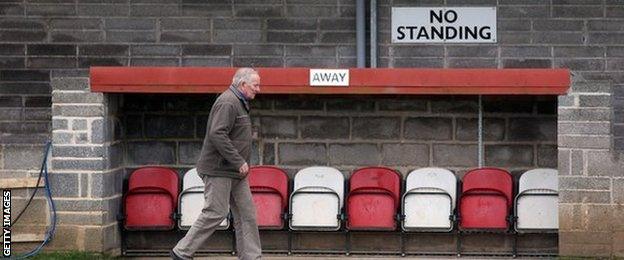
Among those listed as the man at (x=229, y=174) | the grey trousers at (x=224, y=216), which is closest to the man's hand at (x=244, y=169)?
the man at (x=229, y=174)

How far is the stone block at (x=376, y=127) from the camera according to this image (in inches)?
492

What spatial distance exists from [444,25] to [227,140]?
3.71m

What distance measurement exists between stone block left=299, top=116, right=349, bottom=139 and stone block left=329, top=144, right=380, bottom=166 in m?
0.11

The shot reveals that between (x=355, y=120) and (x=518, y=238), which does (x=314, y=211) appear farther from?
(x=518, y=238)

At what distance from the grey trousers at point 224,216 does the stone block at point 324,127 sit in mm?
2461

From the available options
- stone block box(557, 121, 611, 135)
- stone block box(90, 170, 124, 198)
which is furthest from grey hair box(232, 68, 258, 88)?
stone block box(557, 121, 611, 135)

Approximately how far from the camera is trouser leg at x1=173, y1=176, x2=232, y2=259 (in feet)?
32.8

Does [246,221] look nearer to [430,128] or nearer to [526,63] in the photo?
[430,128]

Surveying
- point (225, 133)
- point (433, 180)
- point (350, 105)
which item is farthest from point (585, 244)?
point (225, 133)

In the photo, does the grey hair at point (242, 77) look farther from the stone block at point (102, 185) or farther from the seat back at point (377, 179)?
the seat back at point (377, 179)

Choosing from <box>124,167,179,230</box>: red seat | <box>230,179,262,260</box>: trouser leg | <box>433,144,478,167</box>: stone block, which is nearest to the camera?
<box>230,179,262,260</box>: trouser leg

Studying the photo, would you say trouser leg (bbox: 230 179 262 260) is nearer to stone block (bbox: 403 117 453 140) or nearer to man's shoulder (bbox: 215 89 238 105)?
man's shoulder (bbox: 215 89 238 105)

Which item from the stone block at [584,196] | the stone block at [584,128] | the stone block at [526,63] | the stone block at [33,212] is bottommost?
the stone block at [33,212]

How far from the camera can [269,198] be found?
12039 millimetres
